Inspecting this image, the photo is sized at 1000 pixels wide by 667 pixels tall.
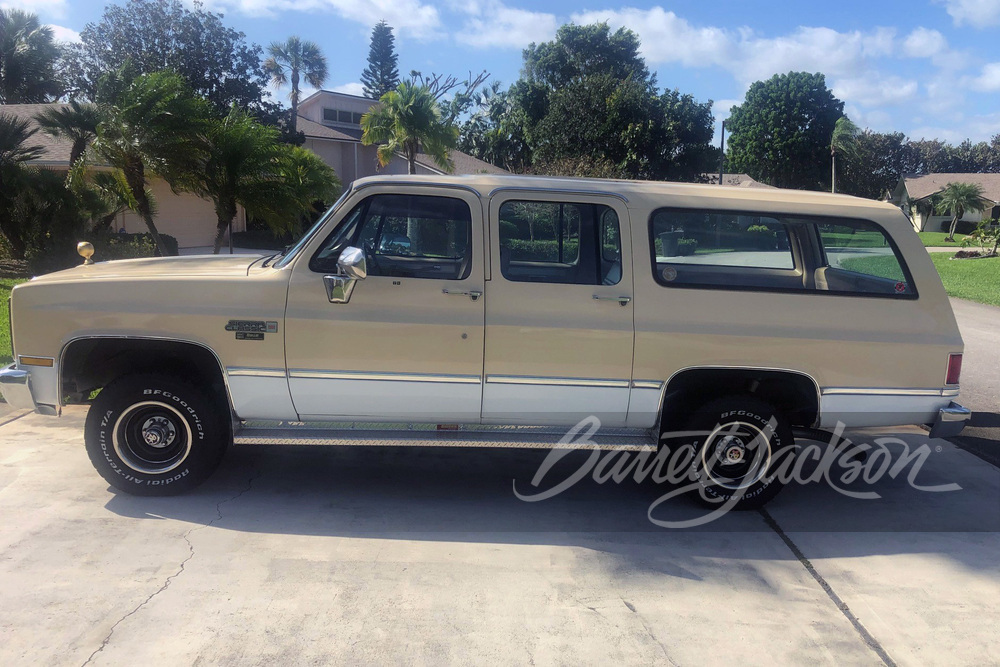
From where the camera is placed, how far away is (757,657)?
3.74 m

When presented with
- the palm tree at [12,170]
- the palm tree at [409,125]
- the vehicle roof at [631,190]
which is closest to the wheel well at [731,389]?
the vehicle roof at [631,190]

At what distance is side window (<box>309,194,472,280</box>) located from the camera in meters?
5.05

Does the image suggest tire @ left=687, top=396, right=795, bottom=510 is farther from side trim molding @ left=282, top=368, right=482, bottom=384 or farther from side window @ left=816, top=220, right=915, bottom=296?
side trim molding @ left=282, top=368, right=482, bottom=384

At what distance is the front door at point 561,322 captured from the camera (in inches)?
197

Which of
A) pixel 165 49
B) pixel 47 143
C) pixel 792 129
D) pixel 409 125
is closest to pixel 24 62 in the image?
pixel 165 49

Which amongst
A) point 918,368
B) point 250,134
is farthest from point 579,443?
point 250,134

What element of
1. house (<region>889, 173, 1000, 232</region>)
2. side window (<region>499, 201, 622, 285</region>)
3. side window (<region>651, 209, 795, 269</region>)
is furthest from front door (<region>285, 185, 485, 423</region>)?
house (<region>889, 173, 1000, 232</region>)

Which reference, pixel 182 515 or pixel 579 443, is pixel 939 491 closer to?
pixel 579 443

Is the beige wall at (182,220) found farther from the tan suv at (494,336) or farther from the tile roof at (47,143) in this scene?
the tan suv at (494,336)

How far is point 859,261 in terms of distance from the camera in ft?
18.0

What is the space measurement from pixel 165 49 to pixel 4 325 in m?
24.7

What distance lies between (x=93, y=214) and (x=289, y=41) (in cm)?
4656

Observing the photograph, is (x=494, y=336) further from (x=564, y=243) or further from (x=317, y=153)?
(x=317, y=153)

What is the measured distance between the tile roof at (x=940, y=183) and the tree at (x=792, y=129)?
687 cm
